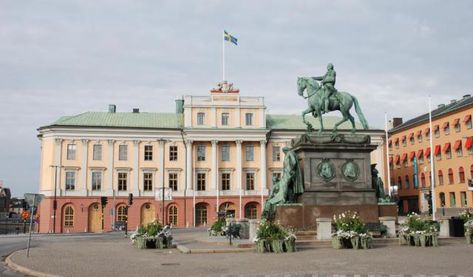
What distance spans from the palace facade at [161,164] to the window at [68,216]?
12 cm

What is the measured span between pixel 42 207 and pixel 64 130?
9.89 m

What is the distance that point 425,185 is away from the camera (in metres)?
74.5

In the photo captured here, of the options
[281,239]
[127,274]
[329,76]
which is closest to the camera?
[127,274]

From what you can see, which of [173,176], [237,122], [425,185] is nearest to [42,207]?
[173,176]

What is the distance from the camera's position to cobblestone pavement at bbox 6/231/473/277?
45.6 feet

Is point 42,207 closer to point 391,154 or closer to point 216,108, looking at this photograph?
point 216,108

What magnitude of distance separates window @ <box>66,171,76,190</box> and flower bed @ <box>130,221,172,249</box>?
44772mm

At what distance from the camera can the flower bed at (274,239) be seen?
19.7 m

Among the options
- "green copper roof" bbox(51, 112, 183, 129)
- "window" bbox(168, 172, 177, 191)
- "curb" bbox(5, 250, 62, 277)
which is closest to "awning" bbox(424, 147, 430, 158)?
"green copper roof" bbox(51, 112, 183, 129)

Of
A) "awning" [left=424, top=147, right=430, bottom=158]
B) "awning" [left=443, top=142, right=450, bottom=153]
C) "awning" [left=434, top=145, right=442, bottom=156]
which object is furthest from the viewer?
"awning" [left=424, top=147, right=430, bottom=158]

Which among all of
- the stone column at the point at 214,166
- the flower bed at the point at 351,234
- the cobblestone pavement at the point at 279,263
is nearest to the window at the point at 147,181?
the stone column at the point at 214,166

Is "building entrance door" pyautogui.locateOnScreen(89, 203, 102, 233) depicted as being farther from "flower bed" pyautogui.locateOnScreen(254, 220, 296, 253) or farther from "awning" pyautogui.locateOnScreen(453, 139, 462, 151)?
"flower bed" pyautogui.locateOnScreen(254, 220, 296, 253)

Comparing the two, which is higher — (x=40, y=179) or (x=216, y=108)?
(x=216, y=108)

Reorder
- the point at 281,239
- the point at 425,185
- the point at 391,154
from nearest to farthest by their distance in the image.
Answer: the point at 281,239 → the point at 425,185 → the point at 391,154
